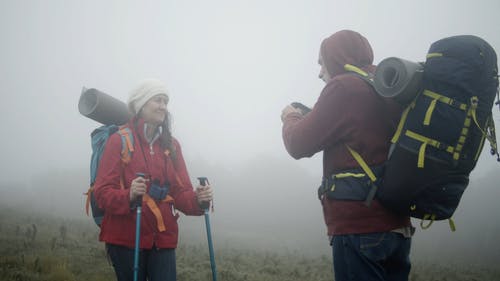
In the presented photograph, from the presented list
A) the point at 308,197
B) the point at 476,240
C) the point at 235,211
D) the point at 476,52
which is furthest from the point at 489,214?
the point at 476,52

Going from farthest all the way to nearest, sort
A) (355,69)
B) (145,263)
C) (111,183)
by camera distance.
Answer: (145,263), (111,183), (355,69)

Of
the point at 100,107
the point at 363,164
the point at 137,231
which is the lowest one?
the point at 137,231

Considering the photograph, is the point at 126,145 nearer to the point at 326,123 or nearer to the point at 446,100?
the point at 326,123

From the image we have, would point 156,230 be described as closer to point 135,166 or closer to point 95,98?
point 135,166

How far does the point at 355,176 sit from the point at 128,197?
203cm

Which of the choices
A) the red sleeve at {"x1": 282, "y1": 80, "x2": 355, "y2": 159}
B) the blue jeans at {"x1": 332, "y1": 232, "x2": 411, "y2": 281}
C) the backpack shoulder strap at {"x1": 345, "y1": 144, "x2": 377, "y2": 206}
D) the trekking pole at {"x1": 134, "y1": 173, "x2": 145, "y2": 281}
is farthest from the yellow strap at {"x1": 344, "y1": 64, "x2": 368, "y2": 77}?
the trekking pole at {"x1": 134, "y1": 173, "x2": 145, "y2": 281}

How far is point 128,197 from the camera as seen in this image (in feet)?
9.34

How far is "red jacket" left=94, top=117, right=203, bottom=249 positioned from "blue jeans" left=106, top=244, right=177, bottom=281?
0.30 ft

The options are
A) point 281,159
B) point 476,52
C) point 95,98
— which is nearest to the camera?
point 476,52

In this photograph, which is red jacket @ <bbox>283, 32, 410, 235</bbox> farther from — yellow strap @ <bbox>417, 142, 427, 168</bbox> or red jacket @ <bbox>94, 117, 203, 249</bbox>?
red jacket @ <bbox>94, 117, 203, 249</bbox>

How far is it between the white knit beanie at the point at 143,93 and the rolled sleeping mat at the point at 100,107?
0.58 feet

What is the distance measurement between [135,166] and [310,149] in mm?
1820

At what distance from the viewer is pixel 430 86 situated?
2020 mm

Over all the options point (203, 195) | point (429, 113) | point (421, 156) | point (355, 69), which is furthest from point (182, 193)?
point (429, 113)
